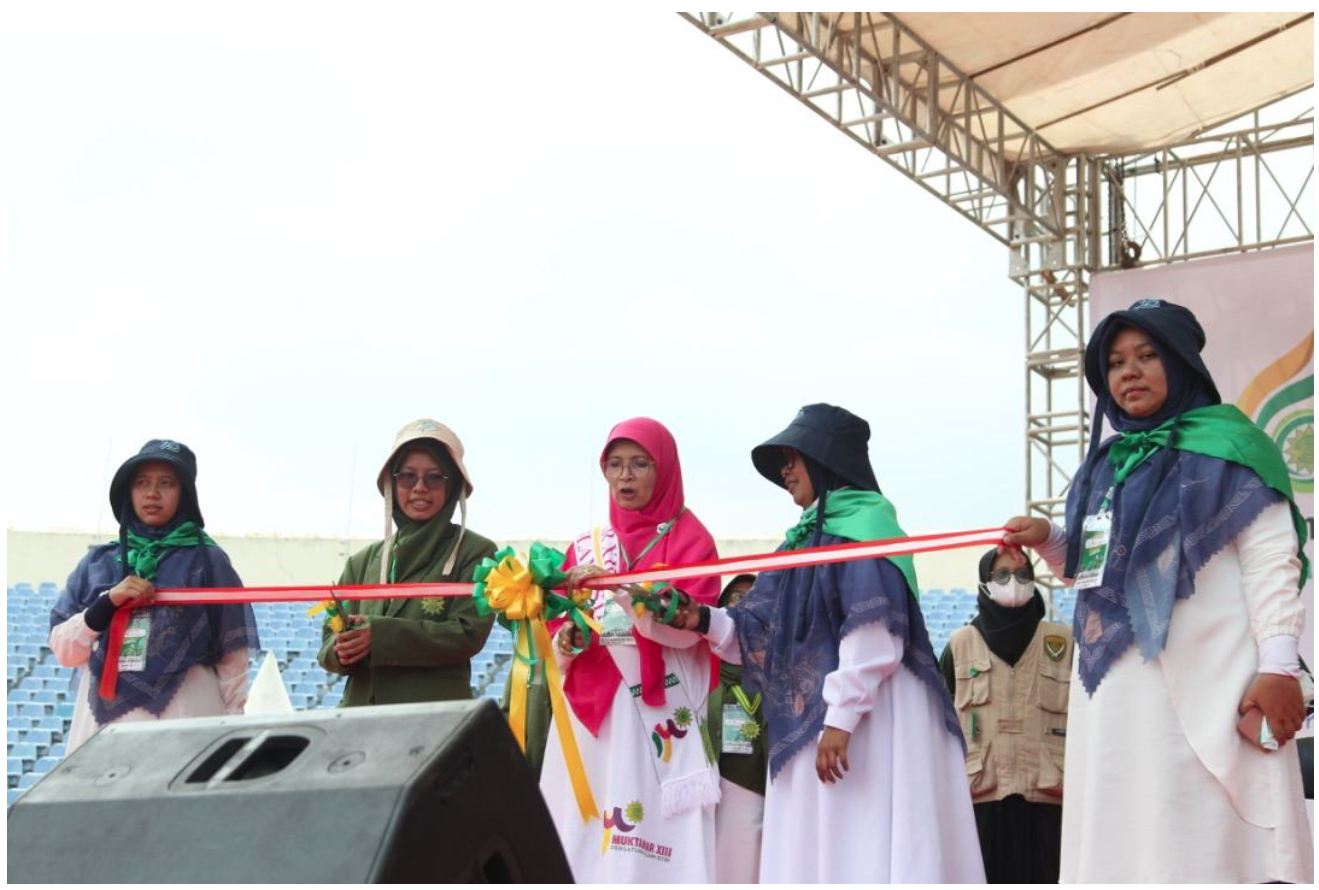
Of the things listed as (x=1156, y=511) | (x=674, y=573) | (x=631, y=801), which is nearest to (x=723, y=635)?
(x=674, y=573)

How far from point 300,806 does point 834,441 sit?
8.14ft

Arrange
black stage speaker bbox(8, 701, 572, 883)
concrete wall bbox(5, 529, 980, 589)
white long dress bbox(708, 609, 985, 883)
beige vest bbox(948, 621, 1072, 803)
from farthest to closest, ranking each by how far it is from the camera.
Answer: concrete wall bbox(5, 529, 980, 589) < beige vest bbox(948, 621, 1072, 803) < white long dress bbox(708, 609, 985, 883) < black stage speaker bbox(8, 701, 572, 883)

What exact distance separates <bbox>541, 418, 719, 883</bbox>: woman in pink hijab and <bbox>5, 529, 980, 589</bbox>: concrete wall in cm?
1449

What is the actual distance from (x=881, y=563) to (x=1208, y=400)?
935mm

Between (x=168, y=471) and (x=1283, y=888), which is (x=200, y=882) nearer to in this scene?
(x=1283, y=888)

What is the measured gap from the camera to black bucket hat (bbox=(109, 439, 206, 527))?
478 centimetres

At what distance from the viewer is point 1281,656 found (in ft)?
10.3

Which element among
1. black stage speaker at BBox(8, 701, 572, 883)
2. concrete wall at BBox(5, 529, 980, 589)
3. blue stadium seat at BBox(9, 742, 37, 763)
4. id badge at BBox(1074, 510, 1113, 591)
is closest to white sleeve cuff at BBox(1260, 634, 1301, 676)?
id badge at BBox(1074, 510, 1113, 591)

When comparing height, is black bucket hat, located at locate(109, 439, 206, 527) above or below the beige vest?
above

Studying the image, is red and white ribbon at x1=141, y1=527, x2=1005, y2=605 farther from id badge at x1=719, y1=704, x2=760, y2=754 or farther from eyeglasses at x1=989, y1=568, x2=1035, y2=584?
eyeglasses at x1=989, y1=568, x2=1035, y2=584

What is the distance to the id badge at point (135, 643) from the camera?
459cm

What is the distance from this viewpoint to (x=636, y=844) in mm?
4352

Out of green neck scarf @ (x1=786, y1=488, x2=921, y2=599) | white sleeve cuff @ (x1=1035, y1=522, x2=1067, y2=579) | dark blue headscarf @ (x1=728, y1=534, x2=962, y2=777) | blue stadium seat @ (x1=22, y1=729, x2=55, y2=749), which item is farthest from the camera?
blue stadium seat @ (x1=22, y1=729, x2=55, y2=749)

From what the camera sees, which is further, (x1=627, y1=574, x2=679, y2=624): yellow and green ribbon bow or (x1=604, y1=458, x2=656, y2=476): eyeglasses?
(x1=604, y1=458, x2=656, y2=476): eyeglasses
